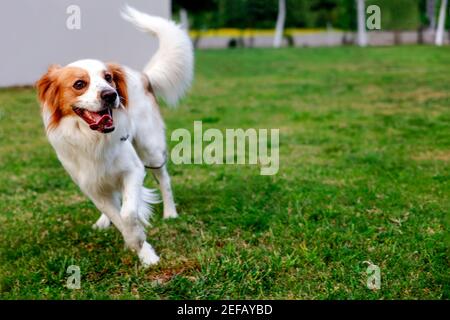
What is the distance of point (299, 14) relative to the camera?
4041cm

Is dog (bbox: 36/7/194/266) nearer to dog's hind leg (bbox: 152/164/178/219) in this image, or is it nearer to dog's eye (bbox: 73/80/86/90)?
dog's eye (bbox: 73/80/86/90)

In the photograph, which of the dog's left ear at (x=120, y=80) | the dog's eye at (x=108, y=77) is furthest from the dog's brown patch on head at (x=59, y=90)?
the dog's left ear at (x=120, y=80)

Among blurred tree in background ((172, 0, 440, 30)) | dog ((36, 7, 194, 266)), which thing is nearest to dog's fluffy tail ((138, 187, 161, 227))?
dog ((36, 7, 194, 266))

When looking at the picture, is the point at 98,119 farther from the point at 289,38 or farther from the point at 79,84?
the point at 289,38

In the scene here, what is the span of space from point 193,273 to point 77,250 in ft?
3.07

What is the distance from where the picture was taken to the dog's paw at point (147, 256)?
3.75 m

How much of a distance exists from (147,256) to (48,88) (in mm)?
1205

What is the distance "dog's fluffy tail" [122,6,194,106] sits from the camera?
496 centimetres

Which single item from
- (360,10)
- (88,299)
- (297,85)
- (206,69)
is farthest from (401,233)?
(360,10)

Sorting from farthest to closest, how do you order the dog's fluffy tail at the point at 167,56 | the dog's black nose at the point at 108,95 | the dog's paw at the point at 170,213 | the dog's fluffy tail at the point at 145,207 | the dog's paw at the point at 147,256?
the dog's fluffy tail at the point at 167,56
the dog's paw at the point at 170,213
the dog's fluffy tail at the point at 145,207
the dog's paw at the point at 147,256
the dog's black nose at the point at 108,95

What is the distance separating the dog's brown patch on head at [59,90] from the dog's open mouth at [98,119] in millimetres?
74

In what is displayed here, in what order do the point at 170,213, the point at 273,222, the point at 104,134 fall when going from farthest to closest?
1. the point at 170,213
2. the point at 273,222
3. the point at 104,134

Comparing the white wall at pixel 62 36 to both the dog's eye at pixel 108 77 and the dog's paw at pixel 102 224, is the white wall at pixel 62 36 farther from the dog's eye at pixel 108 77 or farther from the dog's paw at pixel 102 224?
the dog's eye at pixel 108 77

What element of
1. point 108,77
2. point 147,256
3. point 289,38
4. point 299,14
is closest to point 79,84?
point 108,77
